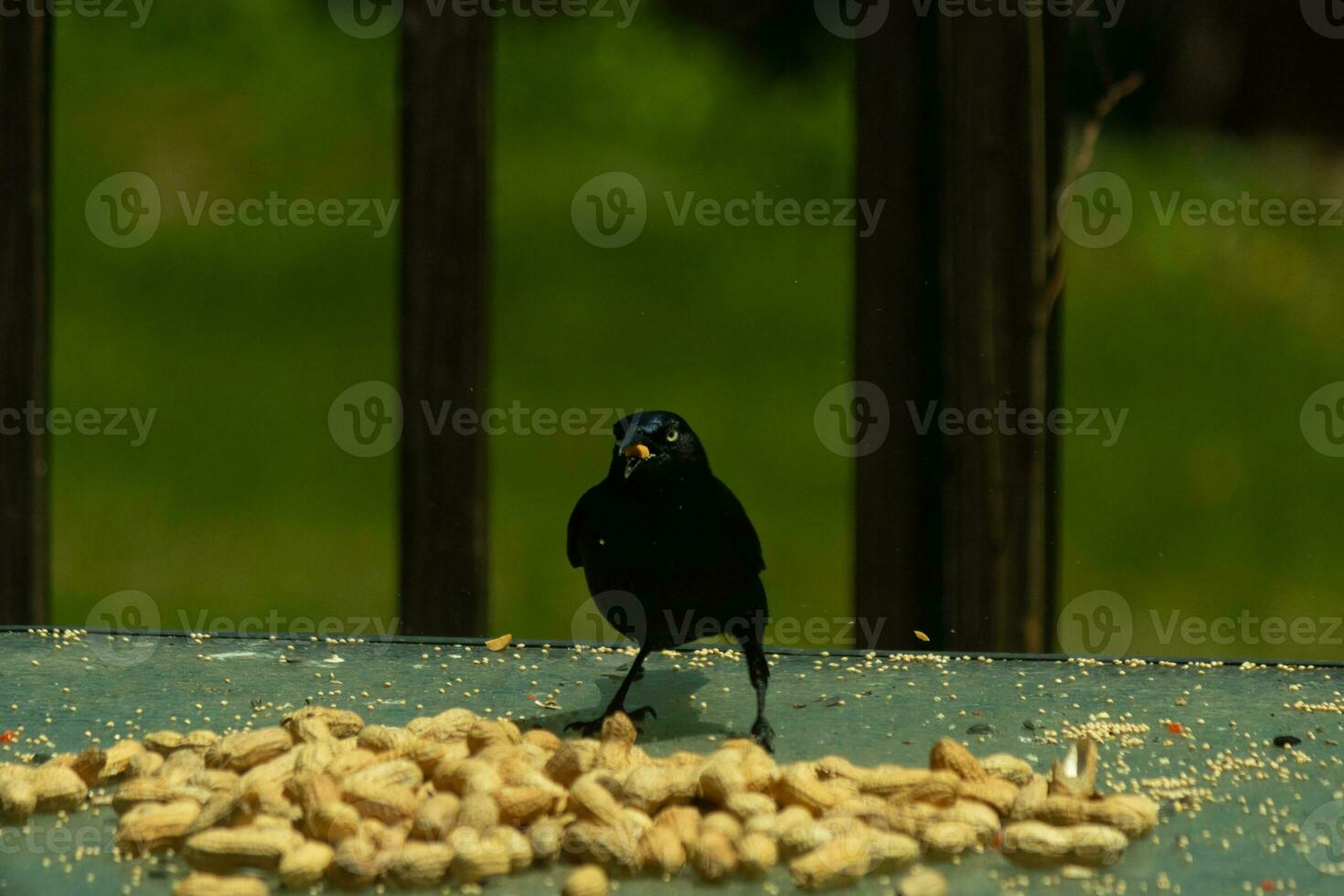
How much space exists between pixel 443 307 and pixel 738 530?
1385 mm

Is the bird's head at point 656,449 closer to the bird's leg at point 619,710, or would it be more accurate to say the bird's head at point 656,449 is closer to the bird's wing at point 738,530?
the bird's wing at point 738,530

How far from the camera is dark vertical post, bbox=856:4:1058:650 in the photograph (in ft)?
11.5

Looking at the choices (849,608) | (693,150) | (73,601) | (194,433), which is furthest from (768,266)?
(73,601)

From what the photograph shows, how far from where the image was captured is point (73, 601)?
3840 millimetres

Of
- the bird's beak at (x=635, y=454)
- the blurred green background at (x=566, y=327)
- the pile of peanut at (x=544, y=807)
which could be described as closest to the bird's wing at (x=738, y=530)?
the bird's beak at (x=635, y=454)

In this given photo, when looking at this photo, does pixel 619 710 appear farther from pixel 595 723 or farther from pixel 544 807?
pixel 544 807

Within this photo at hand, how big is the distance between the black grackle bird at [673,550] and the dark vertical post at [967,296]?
1123 mm

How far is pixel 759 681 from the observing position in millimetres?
2496

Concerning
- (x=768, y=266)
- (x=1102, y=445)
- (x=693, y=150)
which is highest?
(x=693, y=150)

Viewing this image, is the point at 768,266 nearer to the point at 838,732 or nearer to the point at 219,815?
the point at 838,732

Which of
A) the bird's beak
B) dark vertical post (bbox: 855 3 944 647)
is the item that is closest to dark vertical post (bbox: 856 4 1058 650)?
dark vertical post (bbox: 855 3 944 647)

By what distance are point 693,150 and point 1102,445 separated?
119 centimetres

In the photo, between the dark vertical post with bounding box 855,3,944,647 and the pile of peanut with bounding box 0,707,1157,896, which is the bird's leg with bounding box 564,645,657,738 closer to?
the pile of peanut with bounding box 0,707,1157,896

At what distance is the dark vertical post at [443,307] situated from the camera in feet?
11.9
